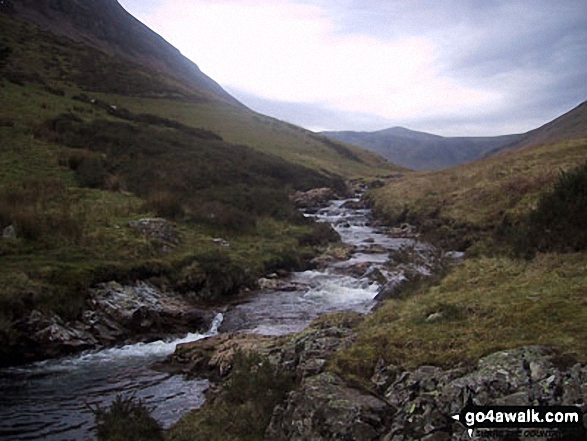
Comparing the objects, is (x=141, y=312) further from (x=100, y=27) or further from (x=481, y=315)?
(x=100, y=27)

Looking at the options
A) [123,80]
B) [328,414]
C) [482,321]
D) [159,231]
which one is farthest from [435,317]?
[123,80]

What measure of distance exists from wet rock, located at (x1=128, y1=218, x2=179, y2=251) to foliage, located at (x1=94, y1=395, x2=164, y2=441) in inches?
419

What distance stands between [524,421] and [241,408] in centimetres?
466

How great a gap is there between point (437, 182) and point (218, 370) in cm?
3281

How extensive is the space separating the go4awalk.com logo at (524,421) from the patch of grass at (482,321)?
1.11 metres

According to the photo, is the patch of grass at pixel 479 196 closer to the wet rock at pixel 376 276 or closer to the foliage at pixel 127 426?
the wet rock at pixel 376 276

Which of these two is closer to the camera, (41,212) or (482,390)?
(482,390)

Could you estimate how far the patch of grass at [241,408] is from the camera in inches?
302

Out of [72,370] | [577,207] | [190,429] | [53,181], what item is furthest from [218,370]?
[53,181]

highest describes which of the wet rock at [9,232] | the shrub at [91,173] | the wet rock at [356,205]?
the shrub at [91,173]

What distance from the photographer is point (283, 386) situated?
8.32 metres

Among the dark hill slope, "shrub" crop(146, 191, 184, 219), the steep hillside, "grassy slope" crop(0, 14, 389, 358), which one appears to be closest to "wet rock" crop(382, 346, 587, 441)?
"grassy slope" crop(0, 14, 389, 358)

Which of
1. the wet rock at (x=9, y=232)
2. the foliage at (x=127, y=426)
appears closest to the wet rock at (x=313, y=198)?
the wet rock at (x=9, y=232)

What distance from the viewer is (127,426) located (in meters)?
7.83
